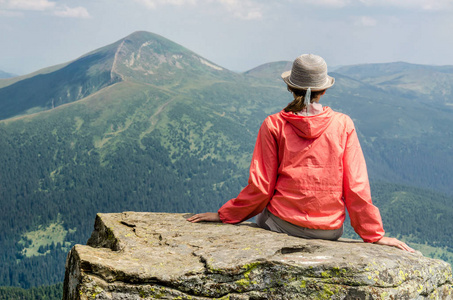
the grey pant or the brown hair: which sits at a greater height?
the brown hair

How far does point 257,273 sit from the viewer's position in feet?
30.8

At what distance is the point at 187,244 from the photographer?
1104 centimetres

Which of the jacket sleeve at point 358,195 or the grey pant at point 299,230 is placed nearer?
the jacket sleeve at point 358,195

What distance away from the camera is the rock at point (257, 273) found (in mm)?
9047

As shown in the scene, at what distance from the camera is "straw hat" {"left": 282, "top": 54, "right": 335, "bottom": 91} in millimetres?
10844

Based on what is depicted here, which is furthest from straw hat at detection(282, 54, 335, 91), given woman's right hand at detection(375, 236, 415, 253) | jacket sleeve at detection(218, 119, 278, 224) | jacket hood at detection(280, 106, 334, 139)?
woman's right hand at detection(375, 236, 415, 253)

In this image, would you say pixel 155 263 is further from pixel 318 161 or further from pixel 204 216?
pixel 318 161

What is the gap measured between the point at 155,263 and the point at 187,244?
1.46 m

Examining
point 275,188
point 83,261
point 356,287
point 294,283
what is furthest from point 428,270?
point 83,261

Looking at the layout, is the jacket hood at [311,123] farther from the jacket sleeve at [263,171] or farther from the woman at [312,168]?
the jacket sleeve at [263,171]

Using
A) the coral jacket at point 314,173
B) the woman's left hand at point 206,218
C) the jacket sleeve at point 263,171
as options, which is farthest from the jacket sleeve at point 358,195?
the woman's left hand at point 206,218

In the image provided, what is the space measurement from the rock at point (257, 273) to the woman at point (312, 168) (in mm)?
720

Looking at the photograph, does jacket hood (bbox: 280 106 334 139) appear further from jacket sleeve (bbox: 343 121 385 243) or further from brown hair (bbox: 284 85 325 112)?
jacket sleeve (bbox: 343 121 385 243)

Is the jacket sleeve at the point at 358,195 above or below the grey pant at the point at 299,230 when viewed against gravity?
above
